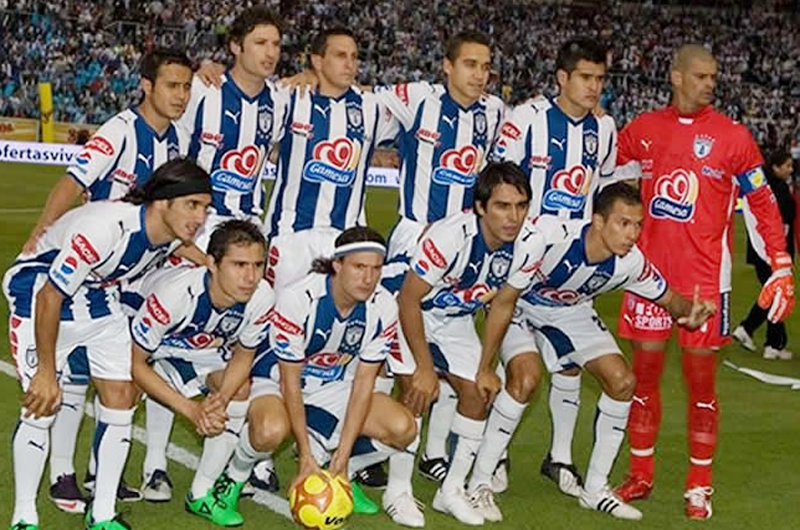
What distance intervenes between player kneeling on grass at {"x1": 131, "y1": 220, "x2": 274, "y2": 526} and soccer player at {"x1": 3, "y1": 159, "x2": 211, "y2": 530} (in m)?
0.15

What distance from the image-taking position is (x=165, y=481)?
6.46 meters

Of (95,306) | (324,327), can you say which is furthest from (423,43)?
(95,306)

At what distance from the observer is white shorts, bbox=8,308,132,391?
18.6 ft

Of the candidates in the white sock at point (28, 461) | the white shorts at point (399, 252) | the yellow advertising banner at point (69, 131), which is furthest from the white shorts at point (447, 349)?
the yellow advertising banner at point (69, 131)

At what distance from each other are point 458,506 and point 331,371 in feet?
2.89

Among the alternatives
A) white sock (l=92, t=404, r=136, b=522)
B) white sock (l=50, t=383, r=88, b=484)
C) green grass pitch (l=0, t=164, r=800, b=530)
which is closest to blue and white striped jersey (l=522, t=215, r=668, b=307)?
green grass pitch (l=0, t=164, r=800, b=530)

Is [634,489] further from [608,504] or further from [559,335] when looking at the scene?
[559,335]

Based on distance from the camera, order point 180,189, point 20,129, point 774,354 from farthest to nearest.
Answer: point 20,129 < point 774,354 < point 180,189

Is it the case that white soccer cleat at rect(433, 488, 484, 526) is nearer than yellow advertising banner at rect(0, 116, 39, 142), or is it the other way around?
white soccer cleat at rect(433, 488, 484, 526)

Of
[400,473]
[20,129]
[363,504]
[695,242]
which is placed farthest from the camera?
[20,129]

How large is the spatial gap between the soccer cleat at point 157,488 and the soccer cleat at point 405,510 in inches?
41.0

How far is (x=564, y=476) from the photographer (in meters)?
7.04

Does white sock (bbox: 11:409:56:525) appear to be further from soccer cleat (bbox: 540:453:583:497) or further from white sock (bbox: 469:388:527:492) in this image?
soccer cleat (bbox: 540:453:583:497)

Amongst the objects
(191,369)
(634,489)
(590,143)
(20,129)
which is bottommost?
(20,129)
